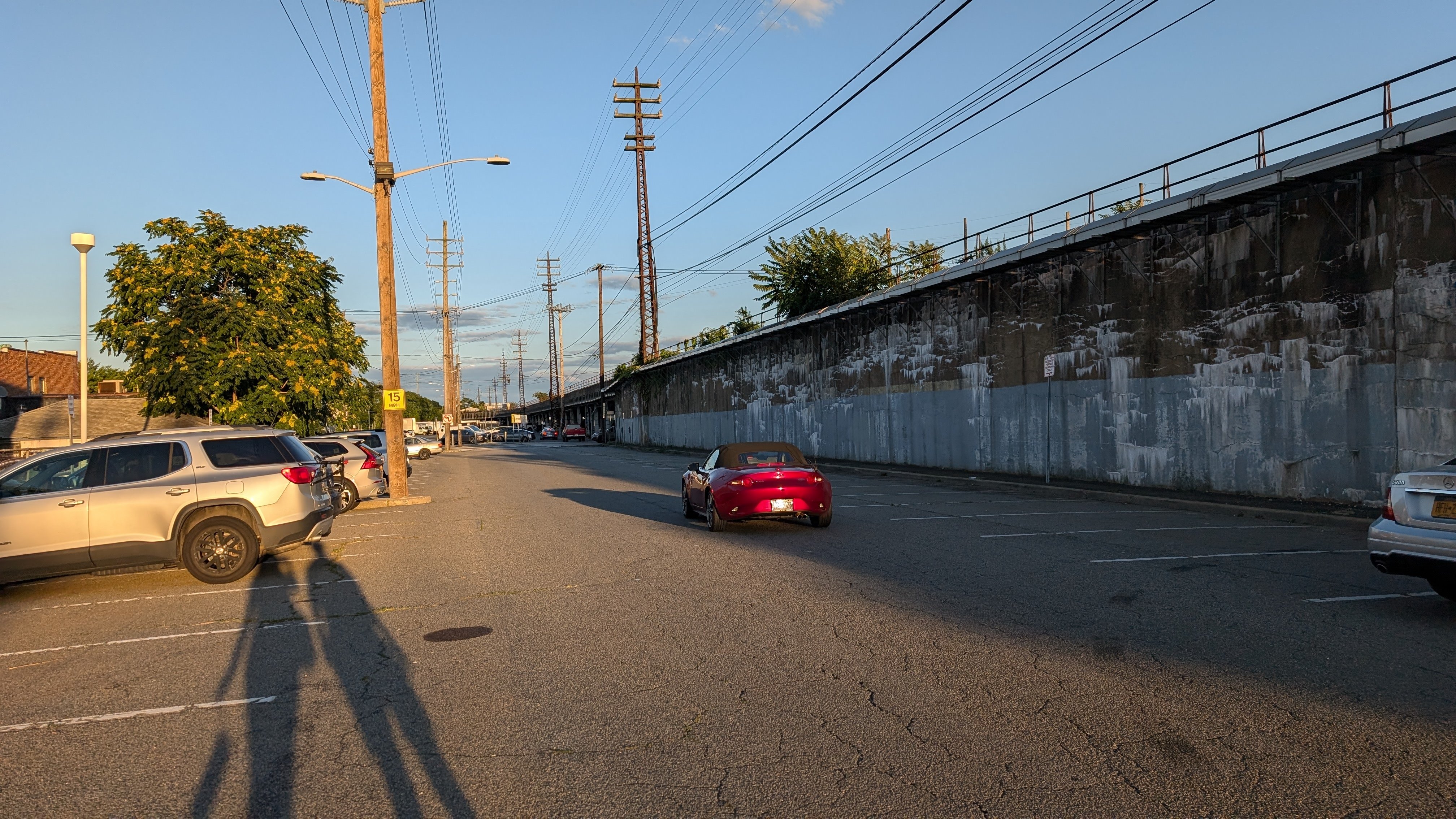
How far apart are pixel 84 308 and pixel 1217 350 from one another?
22.0 m

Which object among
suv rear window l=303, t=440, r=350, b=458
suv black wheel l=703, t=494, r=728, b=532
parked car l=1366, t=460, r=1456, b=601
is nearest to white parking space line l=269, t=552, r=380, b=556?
suv black wheel l=703, t=494, r=728, b=532

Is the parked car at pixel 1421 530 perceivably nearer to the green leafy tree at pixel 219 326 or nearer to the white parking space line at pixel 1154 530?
the white parking space line at pixel 1154 530

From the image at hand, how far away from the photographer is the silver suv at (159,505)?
9.93 m

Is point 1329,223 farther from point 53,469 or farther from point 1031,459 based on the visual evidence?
point 53,469

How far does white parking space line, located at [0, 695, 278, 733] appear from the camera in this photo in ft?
18.6

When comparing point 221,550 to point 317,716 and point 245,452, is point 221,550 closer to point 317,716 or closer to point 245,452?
point 245,452

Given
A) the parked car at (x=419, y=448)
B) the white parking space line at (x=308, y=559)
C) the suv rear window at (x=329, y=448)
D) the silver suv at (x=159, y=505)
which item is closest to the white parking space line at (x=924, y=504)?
the white parking space line at (x=308, y=559)

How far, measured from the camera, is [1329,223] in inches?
610

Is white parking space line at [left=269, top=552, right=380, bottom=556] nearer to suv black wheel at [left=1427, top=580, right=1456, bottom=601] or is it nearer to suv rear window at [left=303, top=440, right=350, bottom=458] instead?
suv rear window at [left=303, top=440, right=350, bottom=458]

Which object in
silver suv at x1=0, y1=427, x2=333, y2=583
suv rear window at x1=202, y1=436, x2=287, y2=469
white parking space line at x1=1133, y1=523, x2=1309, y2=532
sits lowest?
white parking space line at x1=1133, y1=523, x2=1309, y2=532

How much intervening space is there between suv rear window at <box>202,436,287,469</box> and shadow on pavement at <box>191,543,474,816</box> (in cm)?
206

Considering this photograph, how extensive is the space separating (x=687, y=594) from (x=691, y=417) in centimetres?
4668

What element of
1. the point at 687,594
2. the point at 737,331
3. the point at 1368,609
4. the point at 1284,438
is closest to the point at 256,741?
the point at 687,594

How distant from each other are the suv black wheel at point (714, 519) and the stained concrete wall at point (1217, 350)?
990 centimetres
